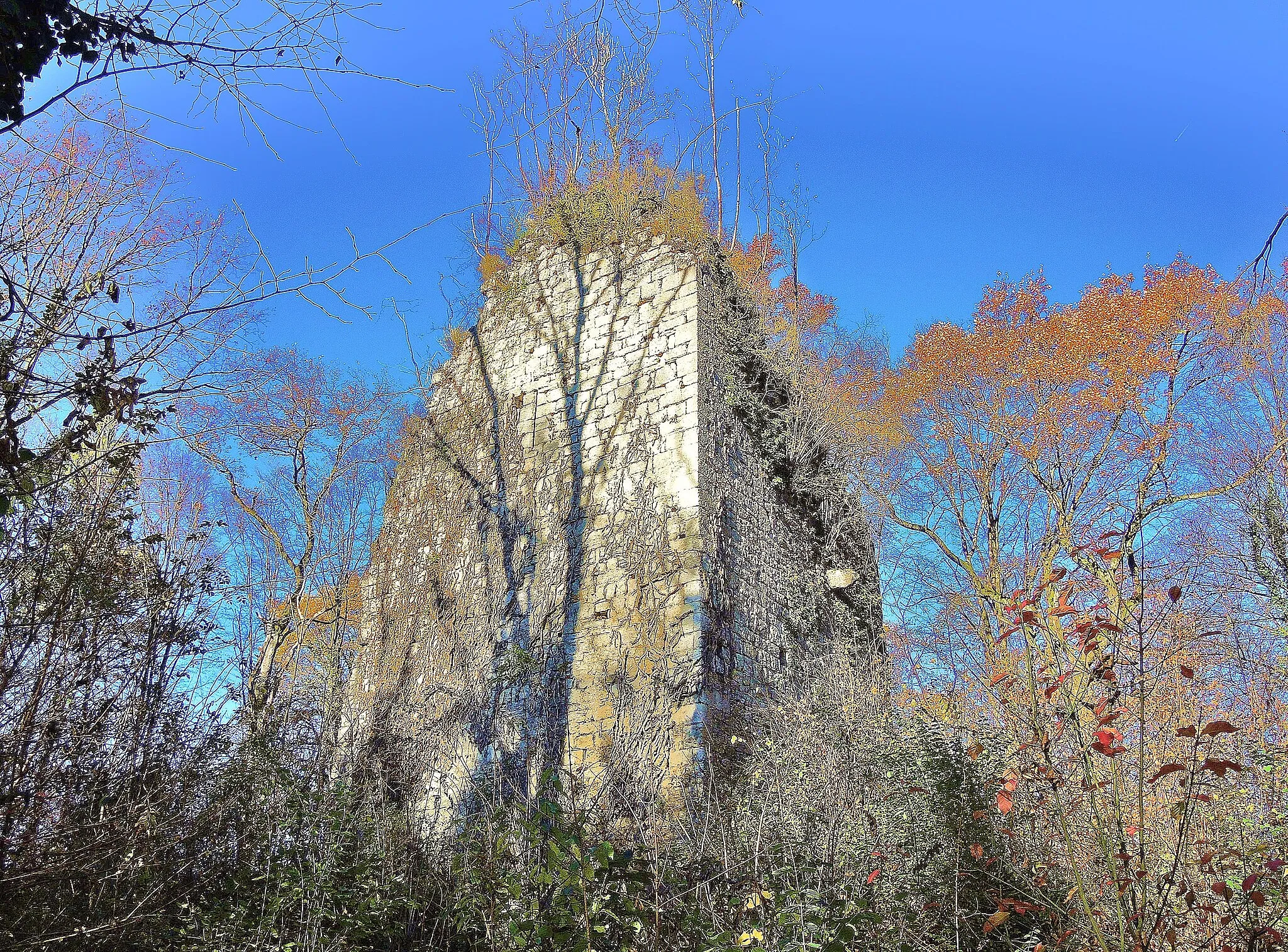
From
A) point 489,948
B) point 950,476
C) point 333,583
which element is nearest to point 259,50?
point 489,948

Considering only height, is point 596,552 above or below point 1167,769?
above

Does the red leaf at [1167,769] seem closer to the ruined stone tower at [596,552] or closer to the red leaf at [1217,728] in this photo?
the red leaf at [1217,728]

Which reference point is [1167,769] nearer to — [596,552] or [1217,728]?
[1217,728]

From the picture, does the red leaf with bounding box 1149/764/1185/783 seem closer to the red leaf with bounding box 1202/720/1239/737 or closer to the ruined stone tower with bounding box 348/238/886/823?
the red leaf with bounding box 1202/720/1239/737

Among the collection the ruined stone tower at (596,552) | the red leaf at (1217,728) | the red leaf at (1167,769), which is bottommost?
the red leaf at (1167,769)

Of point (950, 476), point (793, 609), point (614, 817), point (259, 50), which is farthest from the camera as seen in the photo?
point (950, 476)

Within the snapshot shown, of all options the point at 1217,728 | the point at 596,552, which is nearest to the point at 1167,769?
the point at 1217,728

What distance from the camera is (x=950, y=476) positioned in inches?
517

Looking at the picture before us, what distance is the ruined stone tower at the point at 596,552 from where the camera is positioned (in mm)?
6535

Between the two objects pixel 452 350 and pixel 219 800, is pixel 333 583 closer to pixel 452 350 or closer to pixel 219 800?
pixel 452 350

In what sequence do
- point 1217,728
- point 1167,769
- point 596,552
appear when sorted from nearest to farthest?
1. point 1217,728
2. point 1167,769
3. point 596,552

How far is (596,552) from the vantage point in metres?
7.21

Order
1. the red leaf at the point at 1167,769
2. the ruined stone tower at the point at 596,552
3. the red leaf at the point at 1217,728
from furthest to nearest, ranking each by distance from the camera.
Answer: the ruined stone tower at the point at 596,552 < the red leaf at the point at 1167,769 < the red leaf at the point at 1217,728

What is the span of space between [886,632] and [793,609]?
2.52 meters
